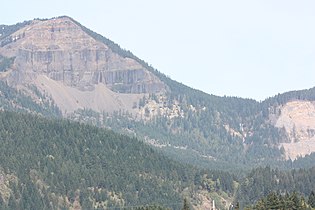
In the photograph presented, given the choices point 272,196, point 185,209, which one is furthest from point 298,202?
point 185,209

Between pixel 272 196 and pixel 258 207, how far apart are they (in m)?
3.96

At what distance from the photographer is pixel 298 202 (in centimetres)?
16988

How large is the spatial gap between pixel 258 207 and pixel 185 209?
17.1 metres

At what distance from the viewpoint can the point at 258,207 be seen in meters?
176

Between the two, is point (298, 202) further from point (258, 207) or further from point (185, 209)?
point (185, 209)

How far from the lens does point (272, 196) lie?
174 metres

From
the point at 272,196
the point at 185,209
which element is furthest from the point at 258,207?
the point at 185,209

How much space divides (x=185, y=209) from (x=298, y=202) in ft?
Result: 71.1

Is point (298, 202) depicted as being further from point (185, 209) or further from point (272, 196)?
point (185, 209)

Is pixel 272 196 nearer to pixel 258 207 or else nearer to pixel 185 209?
pixel 258 207

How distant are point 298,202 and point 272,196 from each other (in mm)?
5918
